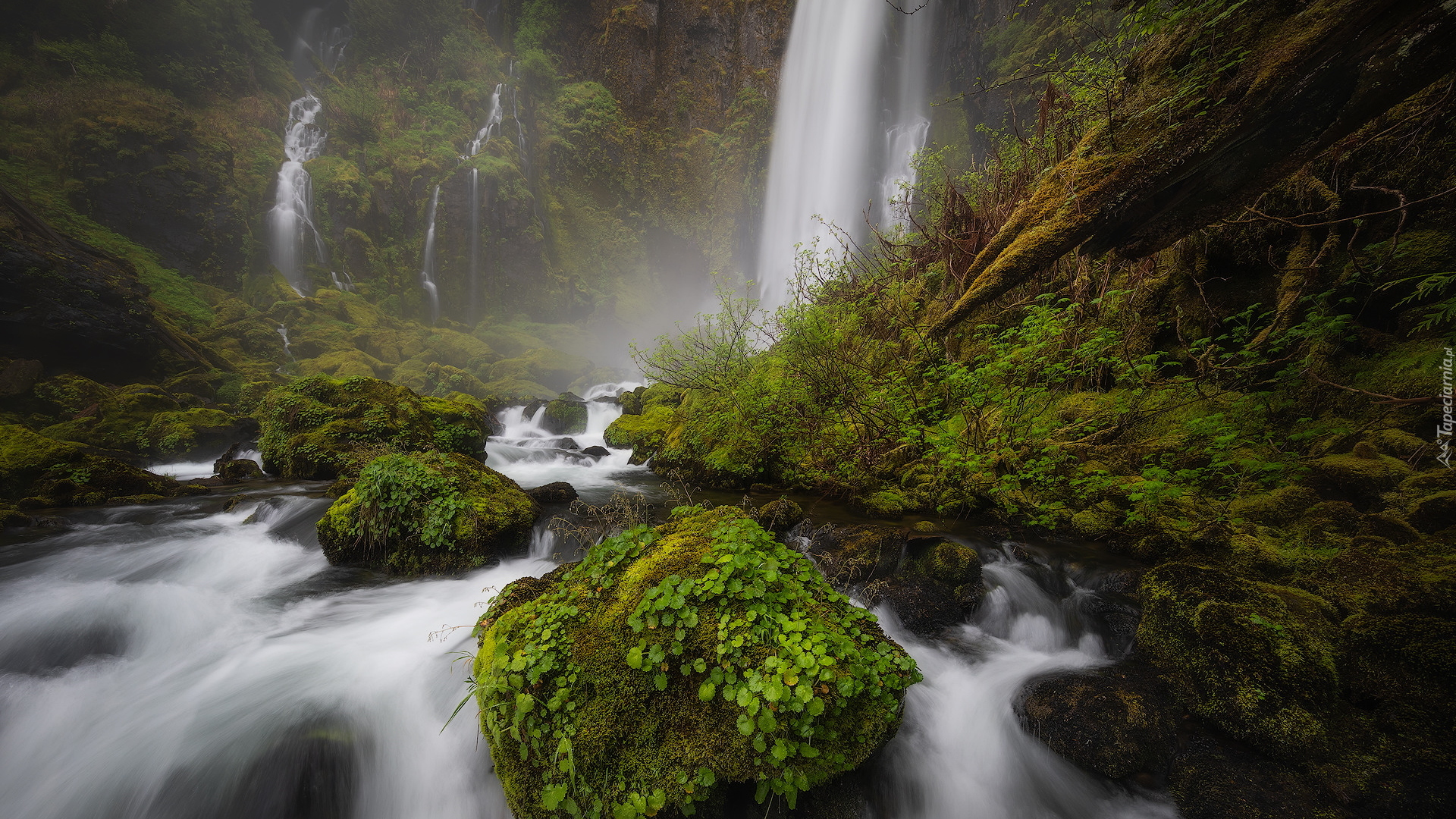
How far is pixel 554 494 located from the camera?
296 inches

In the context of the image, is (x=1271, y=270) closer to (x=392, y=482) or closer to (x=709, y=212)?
(x=392, y=482)

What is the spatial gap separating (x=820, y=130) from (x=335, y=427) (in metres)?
34.1

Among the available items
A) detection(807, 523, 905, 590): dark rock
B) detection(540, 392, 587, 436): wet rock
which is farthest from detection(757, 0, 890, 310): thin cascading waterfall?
detection(807, 523, 905, 590): dark rock

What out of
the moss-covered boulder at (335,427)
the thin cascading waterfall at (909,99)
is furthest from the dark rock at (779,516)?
the thin cascading waterfall at (909,99)

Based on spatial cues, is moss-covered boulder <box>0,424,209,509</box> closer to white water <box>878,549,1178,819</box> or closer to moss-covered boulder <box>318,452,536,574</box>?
moss-covered boulder <box>318,452,536,574</box>

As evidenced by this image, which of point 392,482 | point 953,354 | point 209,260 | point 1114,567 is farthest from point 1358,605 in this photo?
point 209,260

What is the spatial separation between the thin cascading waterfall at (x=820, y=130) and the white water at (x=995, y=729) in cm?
2471

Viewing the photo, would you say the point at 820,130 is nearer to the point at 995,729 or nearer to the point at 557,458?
the point at 557,458

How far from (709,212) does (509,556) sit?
40579 mm

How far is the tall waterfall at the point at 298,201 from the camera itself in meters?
26.4

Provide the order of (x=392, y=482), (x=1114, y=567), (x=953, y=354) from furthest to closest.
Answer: (x=953, y=354) → (x=392, y=482) → (x=1114, y=567)

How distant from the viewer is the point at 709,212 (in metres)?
40.9

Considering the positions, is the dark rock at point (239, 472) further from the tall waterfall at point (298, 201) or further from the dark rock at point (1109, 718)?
the tall waterfall at point (298, 201)

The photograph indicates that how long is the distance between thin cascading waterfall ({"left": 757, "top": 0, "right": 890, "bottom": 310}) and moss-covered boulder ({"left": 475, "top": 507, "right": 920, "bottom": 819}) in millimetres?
26071
